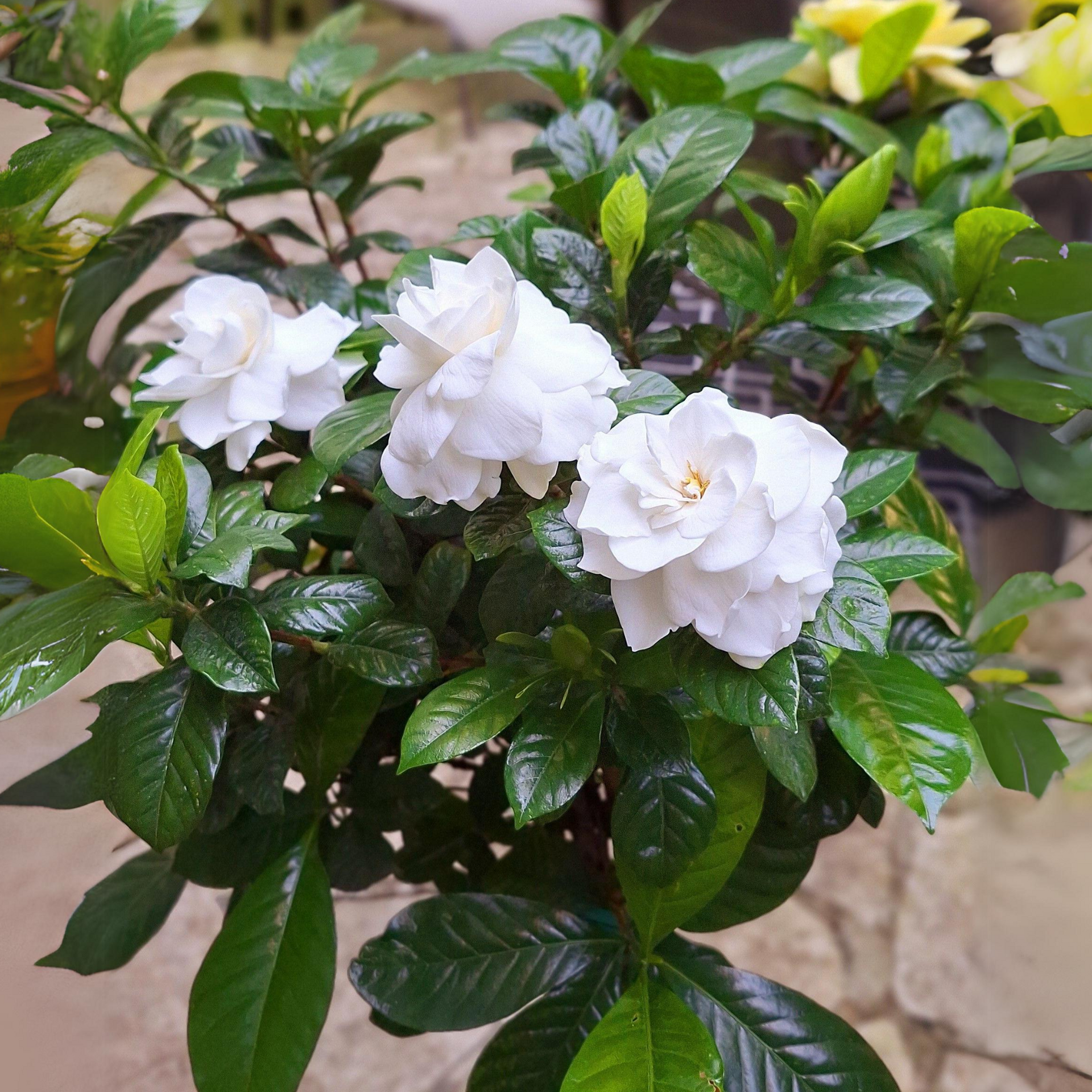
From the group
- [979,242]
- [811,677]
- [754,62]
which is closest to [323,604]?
[811,677]

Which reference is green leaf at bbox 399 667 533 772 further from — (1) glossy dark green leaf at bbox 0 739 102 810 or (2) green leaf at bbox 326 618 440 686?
(1) glossy dark green leaf at bbox 0 739 102 810

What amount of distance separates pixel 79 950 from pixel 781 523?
0.60 metres

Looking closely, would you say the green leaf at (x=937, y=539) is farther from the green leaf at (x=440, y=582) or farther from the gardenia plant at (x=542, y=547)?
the green leaf at (x=440, y=582)

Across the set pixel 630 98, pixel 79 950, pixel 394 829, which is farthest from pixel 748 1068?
pixel 630 98

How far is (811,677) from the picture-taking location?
0.44m

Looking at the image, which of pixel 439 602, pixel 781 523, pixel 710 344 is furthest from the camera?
pixel 710 344

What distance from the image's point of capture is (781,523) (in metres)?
0.41

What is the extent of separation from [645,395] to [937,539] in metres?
0.29

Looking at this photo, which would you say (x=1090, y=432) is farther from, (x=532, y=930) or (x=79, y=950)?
(x=79, y=950)

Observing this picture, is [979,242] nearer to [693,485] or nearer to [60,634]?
[693,485]

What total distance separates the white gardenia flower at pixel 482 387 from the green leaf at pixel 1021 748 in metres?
0.38

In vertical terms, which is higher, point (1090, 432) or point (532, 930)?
point (1090, 432)

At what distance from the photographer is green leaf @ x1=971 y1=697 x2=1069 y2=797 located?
0.63 metres

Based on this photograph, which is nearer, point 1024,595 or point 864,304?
point 864,304
